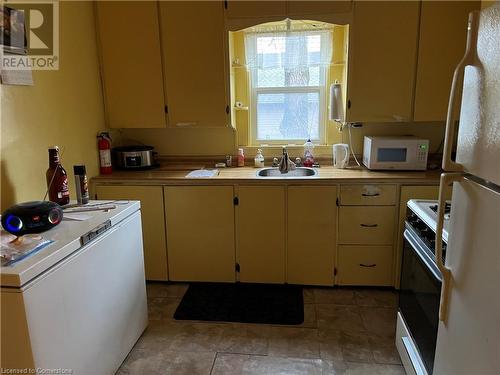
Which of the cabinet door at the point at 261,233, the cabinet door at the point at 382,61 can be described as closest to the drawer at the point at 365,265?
the cabinet door at the point at 261,233

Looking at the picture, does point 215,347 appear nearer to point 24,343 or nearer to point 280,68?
point 24,343

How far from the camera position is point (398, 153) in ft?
8.69

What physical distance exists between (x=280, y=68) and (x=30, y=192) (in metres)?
2.09

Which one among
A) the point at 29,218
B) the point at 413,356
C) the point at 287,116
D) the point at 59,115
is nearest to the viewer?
the point at 29,218

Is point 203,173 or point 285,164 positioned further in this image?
point 285,164

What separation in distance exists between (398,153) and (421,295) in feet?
4.41

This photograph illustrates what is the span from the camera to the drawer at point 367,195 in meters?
2.49

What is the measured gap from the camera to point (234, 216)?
261 centimetres

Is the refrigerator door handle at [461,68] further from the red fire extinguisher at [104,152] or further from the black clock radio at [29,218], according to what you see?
the red fire extinguisher at [104,152]

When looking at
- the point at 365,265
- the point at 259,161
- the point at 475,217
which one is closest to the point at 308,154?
the point at 259,161

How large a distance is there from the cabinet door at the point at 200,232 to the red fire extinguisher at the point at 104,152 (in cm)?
57

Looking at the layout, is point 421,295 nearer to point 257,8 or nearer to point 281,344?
point 281,344

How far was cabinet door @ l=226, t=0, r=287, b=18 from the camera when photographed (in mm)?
2578

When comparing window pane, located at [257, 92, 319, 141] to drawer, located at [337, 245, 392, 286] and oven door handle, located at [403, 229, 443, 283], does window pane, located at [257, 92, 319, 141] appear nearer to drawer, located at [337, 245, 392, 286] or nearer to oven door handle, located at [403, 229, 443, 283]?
drawer, located at [337, 245, 392, 286]
